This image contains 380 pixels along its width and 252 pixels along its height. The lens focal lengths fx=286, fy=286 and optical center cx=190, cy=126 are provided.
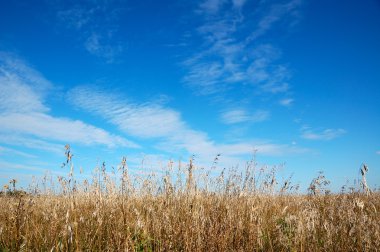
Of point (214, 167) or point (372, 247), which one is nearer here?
point (372, 247)

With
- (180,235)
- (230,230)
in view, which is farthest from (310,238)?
(180,235)

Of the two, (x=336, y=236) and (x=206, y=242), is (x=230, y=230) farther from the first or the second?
(x=336, y=236)

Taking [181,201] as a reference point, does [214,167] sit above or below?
above

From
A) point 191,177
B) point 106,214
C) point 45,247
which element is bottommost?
point 45,247

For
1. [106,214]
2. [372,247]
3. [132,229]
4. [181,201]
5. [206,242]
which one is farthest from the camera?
[181,201]

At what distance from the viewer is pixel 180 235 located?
362 centimetres

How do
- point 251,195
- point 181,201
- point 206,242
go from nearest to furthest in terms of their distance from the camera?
point 206,242 < point 181,201 < point 251,195

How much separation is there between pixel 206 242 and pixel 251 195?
301cm

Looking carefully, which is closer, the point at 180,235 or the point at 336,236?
the point at 180,235

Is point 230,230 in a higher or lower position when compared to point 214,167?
lower

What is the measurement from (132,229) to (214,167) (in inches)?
101

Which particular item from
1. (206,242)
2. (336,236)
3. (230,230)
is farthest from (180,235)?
(336,236)

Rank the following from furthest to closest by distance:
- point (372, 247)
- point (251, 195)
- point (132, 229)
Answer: point (251, 195), point (132, 229), point (372, 247)

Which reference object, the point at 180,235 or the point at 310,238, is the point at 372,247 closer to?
the point at 310,238
